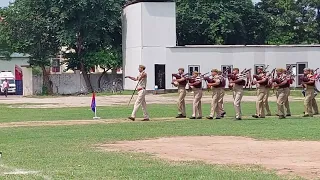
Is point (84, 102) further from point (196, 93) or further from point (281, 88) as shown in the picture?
point (281, 88)

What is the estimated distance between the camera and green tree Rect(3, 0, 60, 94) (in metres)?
67.2

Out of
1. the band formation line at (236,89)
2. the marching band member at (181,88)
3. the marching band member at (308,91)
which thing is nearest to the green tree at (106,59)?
the band formation line at (236,89)

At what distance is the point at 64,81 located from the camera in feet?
235

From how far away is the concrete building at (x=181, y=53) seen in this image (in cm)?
6388

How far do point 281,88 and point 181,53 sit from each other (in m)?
34.7

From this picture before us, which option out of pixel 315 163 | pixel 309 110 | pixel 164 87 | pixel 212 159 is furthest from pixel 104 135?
pixel 164 87

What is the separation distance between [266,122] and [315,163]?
12.7 meters

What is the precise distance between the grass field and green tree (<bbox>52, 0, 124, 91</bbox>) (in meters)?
39.4

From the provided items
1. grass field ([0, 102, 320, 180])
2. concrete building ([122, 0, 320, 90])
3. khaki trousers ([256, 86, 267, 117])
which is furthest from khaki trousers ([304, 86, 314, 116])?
concrete building ([122, 0, 320, 90])

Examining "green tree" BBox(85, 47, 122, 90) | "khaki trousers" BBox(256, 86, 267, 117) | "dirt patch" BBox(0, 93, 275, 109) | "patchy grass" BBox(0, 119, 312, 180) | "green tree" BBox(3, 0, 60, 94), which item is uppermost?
"green tree" BBox(3, 0, 60, 94)

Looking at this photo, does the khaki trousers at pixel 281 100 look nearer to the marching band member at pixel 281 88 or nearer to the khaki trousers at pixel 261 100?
the marching band member at pixel 281 88

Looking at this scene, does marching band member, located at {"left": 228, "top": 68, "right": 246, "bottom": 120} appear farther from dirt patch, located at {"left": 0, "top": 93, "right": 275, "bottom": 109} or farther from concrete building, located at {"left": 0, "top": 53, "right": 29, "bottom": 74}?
concrete building, located at {"left": 0, "top": 53, "right": 29, "bottom": 74}

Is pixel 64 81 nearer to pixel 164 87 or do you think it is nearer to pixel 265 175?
pixel 164 87

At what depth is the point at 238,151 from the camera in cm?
1656
